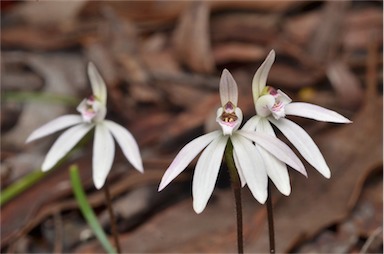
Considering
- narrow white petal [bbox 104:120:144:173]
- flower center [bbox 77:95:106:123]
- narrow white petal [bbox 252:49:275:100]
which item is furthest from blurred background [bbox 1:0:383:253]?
narrow white petal [bbox 252:49:275:100]

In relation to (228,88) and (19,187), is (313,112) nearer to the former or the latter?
(228,88)

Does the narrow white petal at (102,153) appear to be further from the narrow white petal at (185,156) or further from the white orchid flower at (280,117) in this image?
the white orchid flower at (280,117)

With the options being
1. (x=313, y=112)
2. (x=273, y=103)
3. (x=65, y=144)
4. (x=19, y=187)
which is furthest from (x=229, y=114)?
(x=19, y=187)

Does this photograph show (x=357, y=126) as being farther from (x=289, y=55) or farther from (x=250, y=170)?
(x=250, y=170)

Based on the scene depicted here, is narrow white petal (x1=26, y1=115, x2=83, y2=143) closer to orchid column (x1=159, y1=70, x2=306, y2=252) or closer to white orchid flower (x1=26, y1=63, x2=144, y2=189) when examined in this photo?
white orchid flower (x1=26, y1=63, x2=144, y2=189)

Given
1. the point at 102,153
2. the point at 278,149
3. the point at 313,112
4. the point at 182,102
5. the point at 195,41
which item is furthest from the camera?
the point at 195,41

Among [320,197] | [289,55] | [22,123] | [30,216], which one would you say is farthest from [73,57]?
[320,197]
